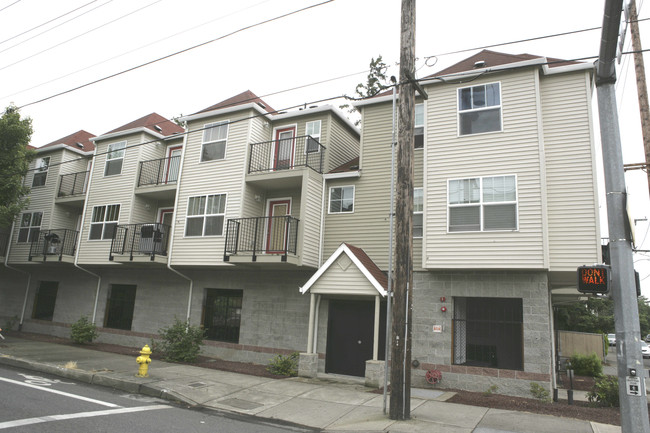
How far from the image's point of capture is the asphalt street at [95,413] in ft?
22.6

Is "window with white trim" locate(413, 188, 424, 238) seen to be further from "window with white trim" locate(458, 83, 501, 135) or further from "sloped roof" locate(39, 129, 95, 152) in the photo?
"sloped roof" locate(39, 129, 95, 152)

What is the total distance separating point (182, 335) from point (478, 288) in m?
9.48

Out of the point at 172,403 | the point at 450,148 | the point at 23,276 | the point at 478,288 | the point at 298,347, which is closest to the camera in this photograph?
the point at 172,403

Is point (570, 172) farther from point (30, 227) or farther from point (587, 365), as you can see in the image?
point (30, 227)

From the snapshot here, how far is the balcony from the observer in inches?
709

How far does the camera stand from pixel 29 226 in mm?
22266

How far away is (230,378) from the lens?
12.2 metres

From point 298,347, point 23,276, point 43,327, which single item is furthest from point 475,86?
point 23,276

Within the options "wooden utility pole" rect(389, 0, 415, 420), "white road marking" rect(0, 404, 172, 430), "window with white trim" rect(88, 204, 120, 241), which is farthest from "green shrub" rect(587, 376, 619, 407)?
"window with white trim" rect(88, 204, 120, 241)

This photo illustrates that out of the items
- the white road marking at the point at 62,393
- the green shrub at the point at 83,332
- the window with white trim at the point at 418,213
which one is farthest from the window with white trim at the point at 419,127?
the green shrub at the point at 83,332

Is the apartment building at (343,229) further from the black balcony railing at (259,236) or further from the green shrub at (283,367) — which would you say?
the green shrub at (283,367)

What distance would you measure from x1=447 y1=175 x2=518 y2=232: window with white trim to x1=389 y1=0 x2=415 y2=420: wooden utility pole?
416 centimetres

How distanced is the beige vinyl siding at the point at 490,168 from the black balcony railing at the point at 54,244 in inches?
648

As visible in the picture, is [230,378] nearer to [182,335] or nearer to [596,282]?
[182,335]
